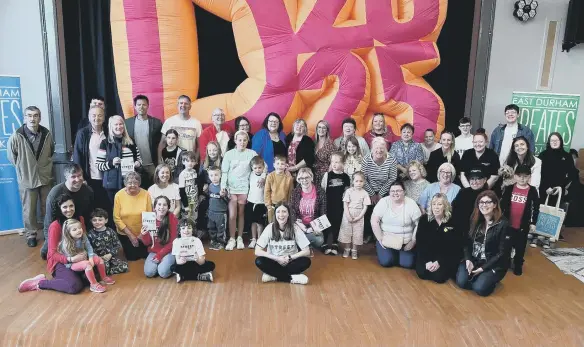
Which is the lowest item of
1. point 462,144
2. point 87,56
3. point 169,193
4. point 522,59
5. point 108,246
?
point 108,246

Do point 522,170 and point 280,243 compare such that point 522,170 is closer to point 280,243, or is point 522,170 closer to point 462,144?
point 462,144

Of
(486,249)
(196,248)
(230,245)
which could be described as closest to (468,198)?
(486,249)

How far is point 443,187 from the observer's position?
3.57 metres

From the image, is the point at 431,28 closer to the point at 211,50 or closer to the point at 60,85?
the point at 211,50

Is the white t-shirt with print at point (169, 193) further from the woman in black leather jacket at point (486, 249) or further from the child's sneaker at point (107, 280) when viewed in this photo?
the woman in black leather jacket at point (486, 249)

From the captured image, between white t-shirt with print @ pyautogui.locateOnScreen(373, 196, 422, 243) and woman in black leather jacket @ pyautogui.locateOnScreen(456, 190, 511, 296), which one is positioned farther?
white t-shirt with print @ pyautogui.locateOnScreen(373, 196, 422, 243)

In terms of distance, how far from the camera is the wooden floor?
8.09 ft

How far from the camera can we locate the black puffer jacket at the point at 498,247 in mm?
3080

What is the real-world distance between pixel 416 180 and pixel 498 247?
92 centimetres

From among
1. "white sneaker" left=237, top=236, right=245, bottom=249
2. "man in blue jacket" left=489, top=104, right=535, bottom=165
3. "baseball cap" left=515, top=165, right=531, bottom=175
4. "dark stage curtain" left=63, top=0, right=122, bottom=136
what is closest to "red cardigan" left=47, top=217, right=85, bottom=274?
"white sneaker" left=237, top=236, right=245, bottom=249

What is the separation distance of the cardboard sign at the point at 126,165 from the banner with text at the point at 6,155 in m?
1.35

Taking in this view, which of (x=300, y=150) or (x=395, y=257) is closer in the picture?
(x=395, y=257)

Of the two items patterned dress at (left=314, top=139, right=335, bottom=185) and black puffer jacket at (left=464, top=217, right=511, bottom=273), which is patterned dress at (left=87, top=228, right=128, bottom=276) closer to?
patterned dress at (left=314, top=139, right=335, bottom=185)

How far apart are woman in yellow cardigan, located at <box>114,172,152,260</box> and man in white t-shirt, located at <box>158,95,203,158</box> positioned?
22.2 inches
